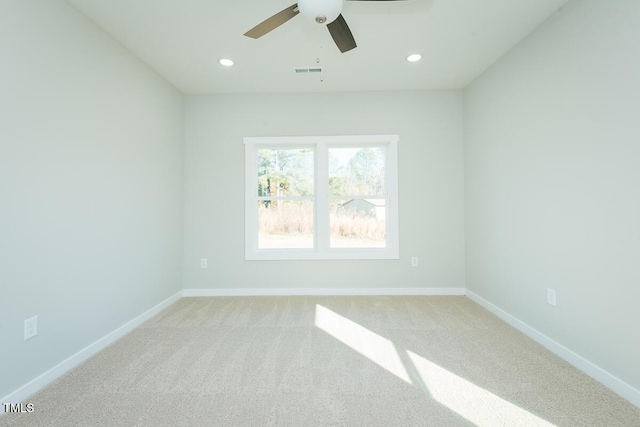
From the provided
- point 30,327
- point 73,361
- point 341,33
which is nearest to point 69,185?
point 30,327

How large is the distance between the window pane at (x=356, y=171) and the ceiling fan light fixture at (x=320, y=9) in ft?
7.09

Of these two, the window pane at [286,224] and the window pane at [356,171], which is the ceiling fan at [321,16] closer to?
the window pane at [356,171]

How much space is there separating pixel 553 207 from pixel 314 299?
2.51 meters

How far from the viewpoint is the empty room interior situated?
1.67m

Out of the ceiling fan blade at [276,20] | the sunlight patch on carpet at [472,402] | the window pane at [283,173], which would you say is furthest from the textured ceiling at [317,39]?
the sunlight patch on carpet at [472,402]

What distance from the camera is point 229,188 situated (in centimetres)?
366

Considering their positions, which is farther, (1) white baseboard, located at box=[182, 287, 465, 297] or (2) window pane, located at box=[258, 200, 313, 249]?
(2) window pane, located at box=[258, 200, 313, 249]

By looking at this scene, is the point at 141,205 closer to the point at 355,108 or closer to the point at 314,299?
the point at 314,299

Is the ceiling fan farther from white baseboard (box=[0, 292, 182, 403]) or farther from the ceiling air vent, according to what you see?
white baseboard (box=[0, 292, 182, 403])

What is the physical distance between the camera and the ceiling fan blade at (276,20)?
171 centimetres

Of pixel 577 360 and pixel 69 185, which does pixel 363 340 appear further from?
pixel 69 185

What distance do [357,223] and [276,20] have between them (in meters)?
2.52

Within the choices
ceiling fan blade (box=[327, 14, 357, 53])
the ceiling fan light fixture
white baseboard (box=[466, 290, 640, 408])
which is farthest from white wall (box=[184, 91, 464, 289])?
the ceiling fan light fixture

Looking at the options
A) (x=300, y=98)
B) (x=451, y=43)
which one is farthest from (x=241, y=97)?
(x=451, y=43)
